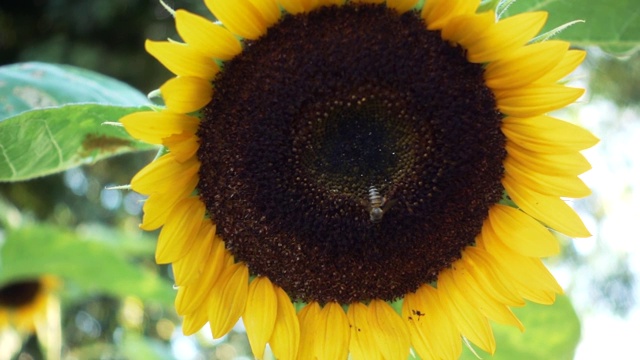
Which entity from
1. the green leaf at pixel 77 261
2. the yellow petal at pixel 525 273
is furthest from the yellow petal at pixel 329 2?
the green leaf at pixel 77 261

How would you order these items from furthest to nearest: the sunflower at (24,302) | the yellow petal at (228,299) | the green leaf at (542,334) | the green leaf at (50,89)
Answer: the sunflower at (24,302) → the green leaf at (542,334) → the green leaf at (50,89) → the yellow petal at (228,299)

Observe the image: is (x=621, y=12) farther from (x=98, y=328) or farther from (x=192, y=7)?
(x=98, y=328)

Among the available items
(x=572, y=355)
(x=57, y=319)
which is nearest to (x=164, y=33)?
(x=57, y=319)

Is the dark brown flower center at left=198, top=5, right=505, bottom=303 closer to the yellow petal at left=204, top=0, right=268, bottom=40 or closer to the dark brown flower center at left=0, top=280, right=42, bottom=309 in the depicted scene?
the yellow petal at left=204, top=0, right=268, bottom=40

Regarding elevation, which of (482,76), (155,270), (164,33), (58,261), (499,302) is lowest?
(155,270)

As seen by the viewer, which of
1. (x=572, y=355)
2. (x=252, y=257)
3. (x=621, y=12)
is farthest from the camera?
(x=572, y=355)

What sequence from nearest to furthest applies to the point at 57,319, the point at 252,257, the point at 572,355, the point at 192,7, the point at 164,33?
the point at 252,257 → the point at 572,355 → the point at 192,7 → the point at 164,33 → the point at 57,319

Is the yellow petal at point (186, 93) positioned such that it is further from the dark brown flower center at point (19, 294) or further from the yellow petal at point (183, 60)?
the dark brown flower center at point (19, 294)

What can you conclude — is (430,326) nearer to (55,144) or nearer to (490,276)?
(490,276)
